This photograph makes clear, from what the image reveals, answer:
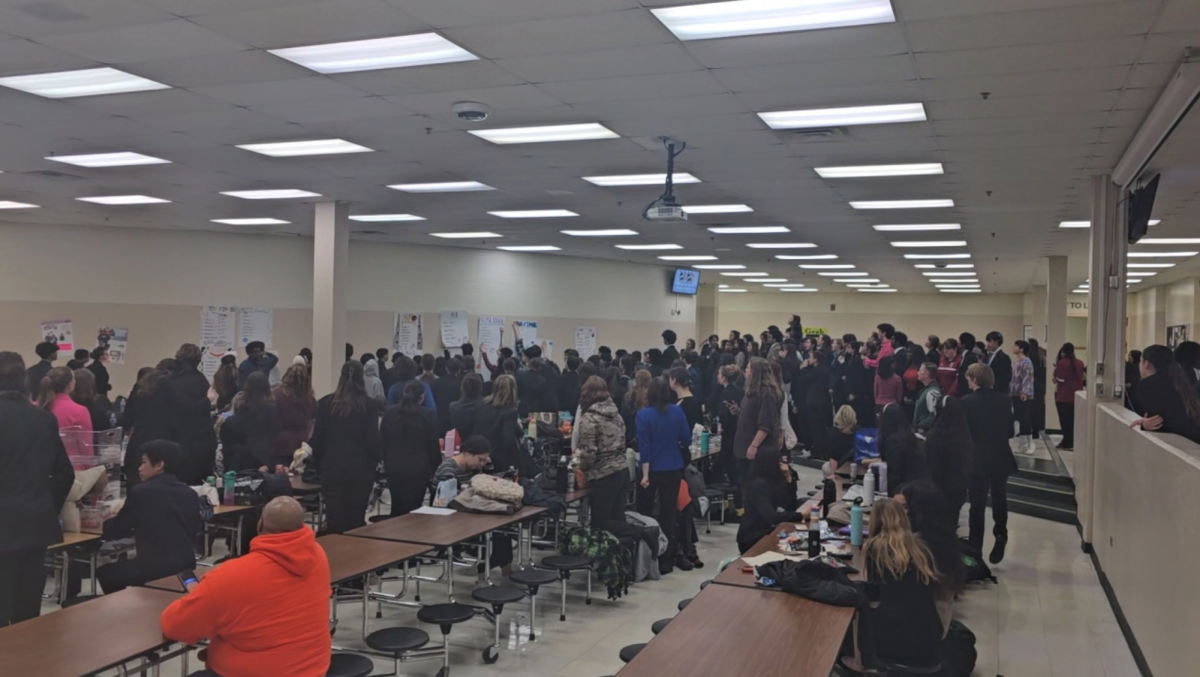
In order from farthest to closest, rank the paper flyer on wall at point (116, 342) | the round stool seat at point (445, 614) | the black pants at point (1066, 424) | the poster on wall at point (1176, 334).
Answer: the poster on wall at point (1176, 334) < the black pants at point (1066, 424) < the paper flyer on wall at point (116, 342) < the round stool seat at point (445, 614)

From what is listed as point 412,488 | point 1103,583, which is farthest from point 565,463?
point 1103,583

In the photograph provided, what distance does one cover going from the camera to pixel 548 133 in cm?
711

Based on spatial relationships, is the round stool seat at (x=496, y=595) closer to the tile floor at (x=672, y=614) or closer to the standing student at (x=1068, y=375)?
the tile floor at (x=672, y=614)

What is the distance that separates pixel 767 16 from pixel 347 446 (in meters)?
4.30

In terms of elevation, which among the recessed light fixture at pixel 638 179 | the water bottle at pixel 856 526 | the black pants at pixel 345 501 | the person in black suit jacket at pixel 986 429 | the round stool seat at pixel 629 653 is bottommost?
the round stool seat at pixel 629 653

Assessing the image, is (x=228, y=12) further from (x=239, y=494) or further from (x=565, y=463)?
(x=565, y=463)

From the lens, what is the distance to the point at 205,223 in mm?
12914

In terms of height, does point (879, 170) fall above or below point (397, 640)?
above

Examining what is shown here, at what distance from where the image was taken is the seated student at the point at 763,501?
6.05 m

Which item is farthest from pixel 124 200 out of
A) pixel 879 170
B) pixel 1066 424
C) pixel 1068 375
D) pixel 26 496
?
pixel 1066 424

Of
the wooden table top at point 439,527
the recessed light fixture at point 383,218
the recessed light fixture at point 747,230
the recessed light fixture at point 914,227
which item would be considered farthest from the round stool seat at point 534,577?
the recessed light fixture at point 914,227

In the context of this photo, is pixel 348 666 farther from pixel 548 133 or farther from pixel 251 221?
pixel 251 221

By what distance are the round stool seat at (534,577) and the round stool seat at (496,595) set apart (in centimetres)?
17

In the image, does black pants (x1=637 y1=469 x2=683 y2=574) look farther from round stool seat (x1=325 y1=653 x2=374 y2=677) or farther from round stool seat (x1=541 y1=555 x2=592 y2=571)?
round stool seat (x1=325 y1=653 x2=374 y2=677)
